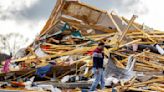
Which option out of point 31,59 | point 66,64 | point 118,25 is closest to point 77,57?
point 66,64

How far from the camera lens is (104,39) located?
794 inches

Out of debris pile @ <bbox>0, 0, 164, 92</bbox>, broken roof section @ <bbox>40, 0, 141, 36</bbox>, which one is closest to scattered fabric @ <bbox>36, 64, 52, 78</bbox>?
debris pile @ <bbox>0, 0, 164, 92</bbox>

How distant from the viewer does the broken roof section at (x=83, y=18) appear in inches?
848

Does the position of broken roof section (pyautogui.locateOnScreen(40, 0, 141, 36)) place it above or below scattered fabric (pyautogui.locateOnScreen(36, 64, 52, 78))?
above

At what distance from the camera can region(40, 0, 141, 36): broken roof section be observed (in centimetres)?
2153

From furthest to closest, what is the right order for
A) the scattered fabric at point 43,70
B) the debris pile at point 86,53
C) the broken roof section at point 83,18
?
the broken roof section at point 83,18 → the scattered fabric at point 43,70 → the debris pile at point 86,53

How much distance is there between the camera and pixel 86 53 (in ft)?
60.9

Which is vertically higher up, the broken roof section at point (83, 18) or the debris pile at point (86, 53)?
the broken roof section at point (83, 18)

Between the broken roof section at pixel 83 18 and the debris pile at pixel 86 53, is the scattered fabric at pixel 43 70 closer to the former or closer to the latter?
the debris pile at pixel 86 53

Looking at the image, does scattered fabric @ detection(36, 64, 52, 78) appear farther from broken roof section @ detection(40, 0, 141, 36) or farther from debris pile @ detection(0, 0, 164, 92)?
broken roof section @ detection(40, 0, 141, 36)

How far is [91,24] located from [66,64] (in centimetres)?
521

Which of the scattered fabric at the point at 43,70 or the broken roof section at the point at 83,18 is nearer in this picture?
the scattered fabric at the point at 43,70

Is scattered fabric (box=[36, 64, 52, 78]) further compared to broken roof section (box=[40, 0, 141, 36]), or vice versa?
broken roof section (box=[40, 0, 141, 36])

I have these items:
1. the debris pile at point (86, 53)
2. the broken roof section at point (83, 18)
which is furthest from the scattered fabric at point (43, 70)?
the broken roof section at point (83, 18)
